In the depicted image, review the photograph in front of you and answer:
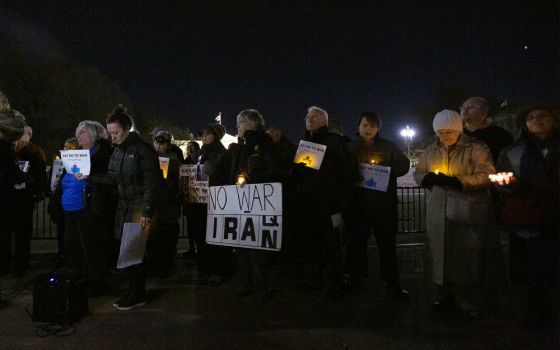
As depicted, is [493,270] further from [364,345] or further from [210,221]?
[210,221]

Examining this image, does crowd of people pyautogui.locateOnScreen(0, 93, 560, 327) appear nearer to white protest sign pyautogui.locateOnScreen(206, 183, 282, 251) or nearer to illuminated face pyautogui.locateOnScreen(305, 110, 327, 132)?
illuminated face pyautogui.locateOnScreen(305, 110, 327, 132)

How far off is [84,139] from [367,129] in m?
3.33

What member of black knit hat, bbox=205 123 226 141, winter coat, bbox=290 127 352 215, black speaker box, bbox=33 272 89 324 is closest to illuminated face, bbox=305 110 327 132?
winter coat, bbox=290 127 352 215

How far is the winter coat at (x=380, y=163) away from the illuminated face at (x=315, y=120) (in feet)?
1.75

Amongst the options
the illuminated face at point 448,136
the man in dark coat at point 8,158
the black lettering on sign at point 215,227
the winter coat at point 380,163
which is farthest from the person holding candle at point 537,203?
the man in dark coat at point 8,158

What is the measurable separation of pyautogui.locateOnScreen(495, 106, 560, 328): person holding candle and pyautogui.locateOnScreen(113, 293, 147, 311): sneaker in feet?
12.5

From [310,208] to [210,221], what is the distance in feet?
3.81

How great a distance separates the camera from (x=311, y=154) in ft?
16.6

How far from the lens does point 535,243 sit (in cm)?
414

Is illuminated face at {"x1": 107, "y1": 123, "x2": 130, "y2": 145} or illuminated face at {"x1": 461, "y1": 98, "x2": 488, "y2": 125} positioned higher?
illuminated face at {"x1": 461, "y1": 98, "x2": 488, "y2": 125}

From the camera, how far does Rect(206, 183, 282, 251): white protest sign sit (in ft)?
15.5

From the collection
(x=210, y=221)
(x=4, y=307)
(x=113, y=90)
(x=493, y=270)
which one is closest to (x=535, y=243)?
(x=493, y=270)

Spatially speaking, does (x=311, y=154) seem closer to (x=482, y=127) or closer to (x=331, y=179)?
(x=331, y=179)

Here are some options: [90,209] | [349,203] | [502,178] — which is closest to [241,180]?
[349,203]
